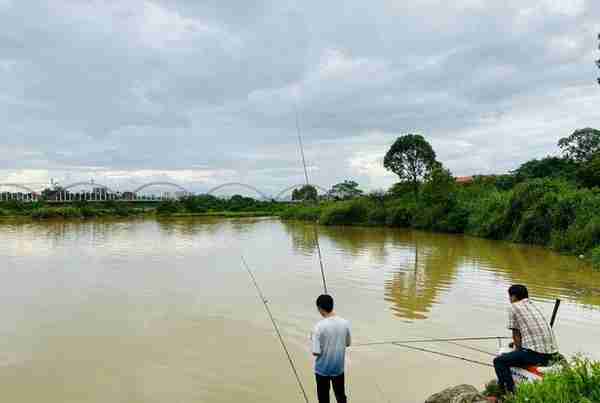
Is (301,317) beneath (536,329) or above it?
beneath

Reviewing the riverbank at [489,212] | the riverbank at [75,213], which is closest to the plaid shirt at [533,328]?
the riverbank at [489,212]

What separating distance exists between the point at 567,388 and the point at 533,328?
3.72ft

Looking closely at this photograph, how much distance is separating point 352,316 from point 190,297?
4563mm

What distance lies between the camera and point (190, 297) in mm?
11609

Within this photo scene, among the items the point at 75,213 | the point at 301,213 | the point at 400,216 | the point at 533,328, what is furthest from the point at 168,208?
the point at 533,328

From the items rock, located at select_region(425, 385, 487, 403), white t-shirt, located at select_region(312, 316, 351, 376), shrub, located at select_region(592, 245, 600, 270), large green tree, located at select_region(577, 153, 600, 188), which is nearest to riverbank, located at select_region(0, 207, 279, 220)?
large green tree, located at select_region(577, 153, 600, 188)

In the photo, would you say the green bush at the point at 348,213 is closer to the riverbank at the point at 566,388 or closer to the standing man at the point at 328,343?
the standing man at the point at 328,343

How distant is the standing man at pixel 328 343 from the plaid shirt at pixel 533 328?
179cm

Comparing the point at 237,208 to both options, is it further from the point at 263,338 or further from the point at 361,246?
the point at 263,338

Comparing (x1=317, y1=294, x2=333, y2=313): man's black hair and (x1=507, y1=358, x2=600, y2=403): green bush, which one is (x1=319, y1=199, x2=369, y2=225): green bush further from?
(x1=507, y1=358, x2=600, y2=403): green bush

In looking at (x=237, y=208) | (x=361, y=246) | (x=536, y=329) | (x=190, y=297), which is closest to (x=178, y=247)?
(x=361, y=246)

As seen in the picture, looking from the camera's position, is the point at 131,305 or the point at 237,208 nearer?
the point at 131,305

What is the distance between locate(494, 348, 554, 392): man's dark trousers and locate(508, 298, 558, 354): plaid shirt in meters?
0.06

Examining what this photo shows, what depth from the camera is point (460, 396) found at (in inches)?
178
